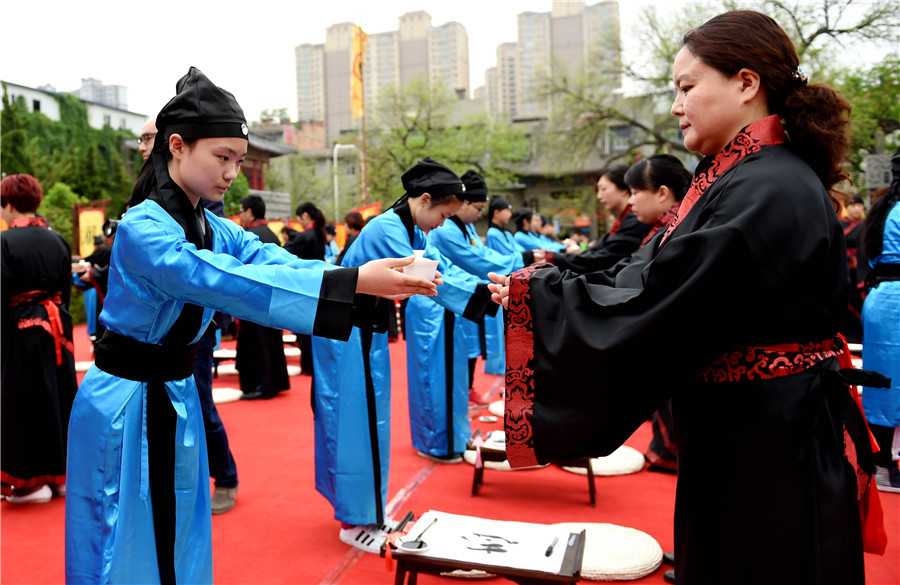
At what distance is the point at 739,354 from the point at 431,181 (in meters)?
2.50

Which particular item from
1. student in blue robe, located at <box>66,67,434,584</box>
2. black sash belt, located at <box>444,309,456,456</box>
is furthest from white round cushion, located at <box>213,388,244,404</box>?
student in blue robe, located at <box>66,67,434,584</box>

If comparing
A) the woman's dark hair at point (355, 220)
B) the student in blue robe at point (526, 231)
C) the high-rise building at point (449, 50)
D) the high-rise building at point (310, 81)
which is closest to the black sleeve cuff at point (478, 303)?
the woman's dark hair at point (355, 220)

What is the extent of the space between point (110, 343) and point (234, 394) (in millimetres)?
5159

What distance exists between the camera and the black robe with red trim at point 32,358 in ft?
13.1

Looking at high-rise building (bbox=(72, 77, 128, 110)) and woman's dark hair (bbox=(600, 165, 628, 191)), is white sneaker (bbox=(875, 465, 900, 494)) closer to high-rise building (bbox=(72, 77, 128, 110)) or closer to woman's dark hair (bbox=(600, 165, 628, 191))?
woman's dark hair (bbox=(600, 165, 628, 191))

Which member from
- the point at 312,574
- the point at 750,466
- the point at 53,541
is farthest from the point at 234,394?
the point at 750,466

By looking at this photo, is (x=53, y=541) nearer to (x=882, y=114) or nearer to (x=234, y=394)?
(x=234, y=394)

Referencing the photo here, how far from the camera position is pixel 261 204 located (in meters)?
6.68

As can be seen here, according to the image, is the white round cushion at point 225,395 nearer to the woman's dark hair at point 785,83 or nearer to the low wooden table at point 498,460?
the low wooden table at point 498,460

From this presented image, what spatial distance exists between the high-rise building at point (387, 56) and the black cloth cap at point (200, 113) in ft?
185

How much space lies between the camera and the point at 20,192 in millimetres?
3988

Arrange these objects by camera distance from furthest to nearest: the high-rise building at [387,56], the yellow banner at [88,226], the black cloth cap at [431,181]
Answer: the high-rise building at [387,56], the yellow banner at [88,226], the black cloth cap at [431,181]

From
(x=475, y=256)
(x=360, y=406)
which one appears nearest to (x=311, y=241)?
(x=475, y=256)

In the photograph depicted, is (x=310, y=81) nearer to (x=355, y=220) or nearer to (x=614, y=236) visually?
(x=355, y=220)
